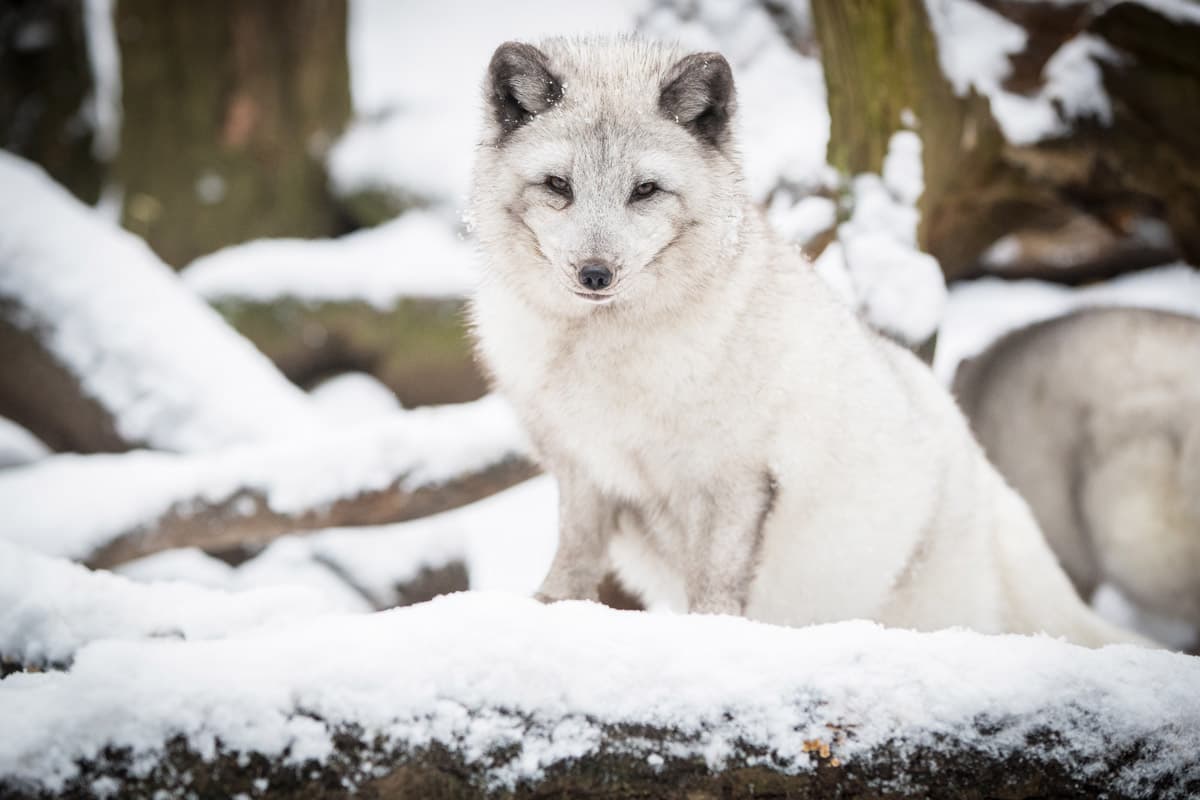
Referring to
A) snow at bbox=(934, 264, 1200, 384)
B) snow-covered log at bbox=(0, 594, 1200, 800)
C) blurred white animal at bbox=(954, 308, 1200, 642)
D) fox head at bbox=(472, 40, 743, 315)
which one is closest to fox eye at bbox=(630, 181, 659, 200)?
fox head at bbox=(472, 40, 743, 315)

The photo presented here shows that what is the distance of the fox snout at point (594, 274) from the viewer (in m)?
2.41

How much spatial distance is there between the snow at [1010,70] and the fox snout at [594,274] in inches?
98.0

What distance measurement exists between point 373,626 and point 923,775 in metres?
0.90

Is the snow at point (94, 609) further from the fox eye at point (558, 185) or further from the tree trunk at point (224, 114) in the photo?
the tree trunk at point (224, 114)

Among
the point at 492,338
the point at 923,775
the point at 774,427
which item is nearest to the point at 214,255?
the point at 492,338

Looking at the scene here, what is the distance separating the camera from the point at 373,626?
179 centimetres

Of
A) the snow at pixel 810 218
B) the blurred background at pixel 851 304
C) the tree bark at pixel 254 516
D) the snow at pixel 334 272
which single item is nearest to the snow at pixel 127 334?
the blurred background at pixel 851 304

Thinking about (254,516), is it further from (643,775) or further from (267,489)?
(643,775)

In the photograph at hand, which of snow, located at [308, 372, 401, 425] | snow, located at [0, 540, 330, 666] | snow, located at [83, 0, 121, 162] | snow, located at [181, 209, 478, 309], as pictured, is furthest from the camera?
snow, located at [83, 0, 121, 162]

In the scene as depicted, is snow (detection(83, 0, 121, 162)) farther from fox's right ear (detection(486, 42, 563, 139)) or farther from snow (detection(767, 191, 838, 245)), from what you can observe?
fox's right ear (detection(486, 42, 563, 139))

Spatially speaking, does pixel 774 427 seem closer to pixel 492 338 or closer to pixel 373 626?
pixel 492 338

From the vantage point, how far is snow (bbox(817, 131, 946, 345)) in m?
3.86

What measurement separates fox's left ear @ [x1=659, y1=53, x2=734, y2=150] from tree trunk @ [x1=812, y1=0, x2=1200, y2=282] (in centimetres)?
142

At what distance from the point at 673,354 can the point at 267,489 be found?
194cm
